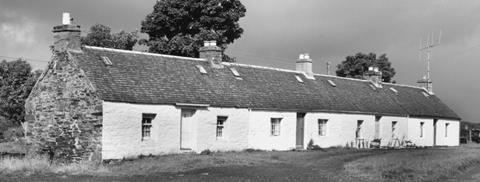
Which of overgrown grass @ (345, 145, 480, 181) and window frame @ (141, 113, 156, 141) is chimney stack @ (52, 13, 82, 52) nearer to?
window frame @ (141, 113, 156, 141)

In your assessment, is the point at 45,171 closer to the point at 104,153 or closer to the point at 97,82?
the point at 104,153

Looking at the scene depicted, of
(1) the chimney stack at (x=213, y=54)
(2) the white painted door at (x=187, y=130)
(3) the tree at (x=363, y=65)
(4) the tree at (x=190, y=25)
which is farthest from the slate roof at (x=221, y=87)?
(3) the tree at (x=363, y=65)

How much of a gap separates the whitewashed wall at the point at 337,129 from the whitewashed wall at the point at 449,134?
11047mm

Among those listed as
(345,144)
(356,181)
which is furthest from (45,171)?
(345,144)

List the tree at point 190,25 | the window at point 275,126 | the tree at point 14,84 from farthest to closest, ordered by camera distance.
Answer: the tree at point 14,84 < the tree at point 190,25 < the window at point 275,126

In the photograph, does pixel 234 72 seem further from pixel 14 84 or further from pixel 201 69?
pixel 14 84

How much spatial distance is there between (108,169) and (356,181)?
929cm

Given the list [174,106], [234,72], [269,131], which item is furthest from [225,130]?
[234,72]

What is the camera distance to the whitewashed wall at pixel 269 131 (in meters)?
32.6

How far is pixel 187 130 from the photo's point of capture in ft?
96.8

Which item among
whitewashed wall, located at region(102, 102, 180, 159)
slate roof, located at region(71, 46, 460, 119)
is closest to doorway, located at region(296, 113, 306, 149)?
slate roof, located at region(71, 46, 460, 119)

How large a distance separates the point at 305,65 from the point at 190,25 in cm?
862

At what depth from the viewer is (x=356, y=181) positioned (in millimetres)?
19844

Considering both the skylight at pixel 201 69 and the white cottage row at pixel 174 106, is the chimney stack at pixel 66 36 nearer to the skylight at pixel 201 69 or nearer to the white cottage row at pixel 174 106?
the white cottage row at pixel 174 106
